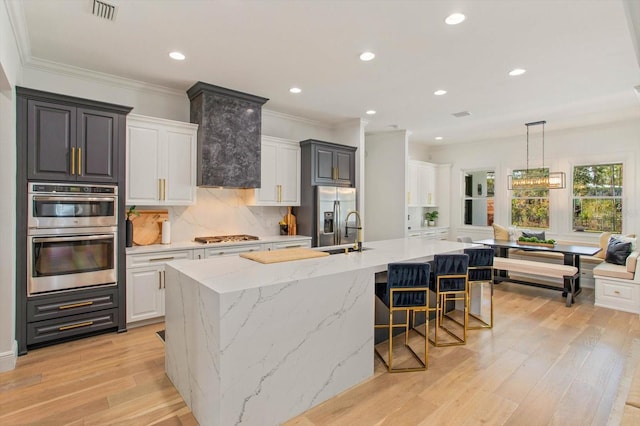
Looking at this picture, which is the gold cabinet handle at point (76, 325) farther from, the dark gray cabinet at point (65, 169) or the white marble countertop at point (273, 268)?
the white marble countertop at point (273, 268)

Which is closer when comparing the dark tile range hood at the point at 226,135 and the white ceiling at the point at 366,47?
the white ceiling at the point at 366,47

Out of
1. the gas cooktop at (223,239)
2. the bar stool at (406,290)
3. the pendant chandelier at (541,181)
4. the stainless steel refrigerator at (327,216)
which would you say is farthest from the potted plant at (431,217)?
the bar stool at (406,290)

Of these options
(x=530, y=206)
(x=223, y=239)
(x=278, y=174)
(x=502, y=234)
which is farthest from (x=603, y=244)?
(x=223, y=239)

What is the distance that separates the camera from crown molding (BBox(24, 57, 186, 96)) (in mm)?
3557

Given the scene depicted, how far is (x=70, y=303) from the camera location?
3328 millimetres

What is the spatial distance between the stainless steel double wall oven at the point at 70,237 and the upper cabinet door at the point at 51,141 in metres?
0.13

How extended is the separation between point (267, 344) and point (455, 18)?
9.30 feet

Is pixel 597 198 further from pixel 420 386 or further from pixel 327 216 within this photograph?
pixel 420 386

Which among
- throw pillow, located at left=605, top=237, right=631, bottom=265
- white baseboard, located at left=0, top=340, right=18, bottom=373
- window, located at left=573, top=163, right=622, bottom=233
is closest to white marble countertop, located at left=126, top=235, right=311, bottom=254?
white baseboard, located at left=0, top=340, right=18, bottom=373

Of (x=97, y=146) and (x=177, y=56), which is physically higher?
(x=177, y=56)

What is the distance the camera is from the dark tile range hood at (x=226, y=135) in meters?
4.24

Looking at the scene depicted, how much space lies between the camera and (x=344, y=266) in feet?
8.64

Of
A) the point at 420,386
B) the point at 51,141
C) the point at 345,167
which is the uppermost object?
the point at 345,167

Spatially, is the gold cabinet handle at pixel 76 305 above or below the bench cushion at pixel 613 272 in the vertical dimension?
below
